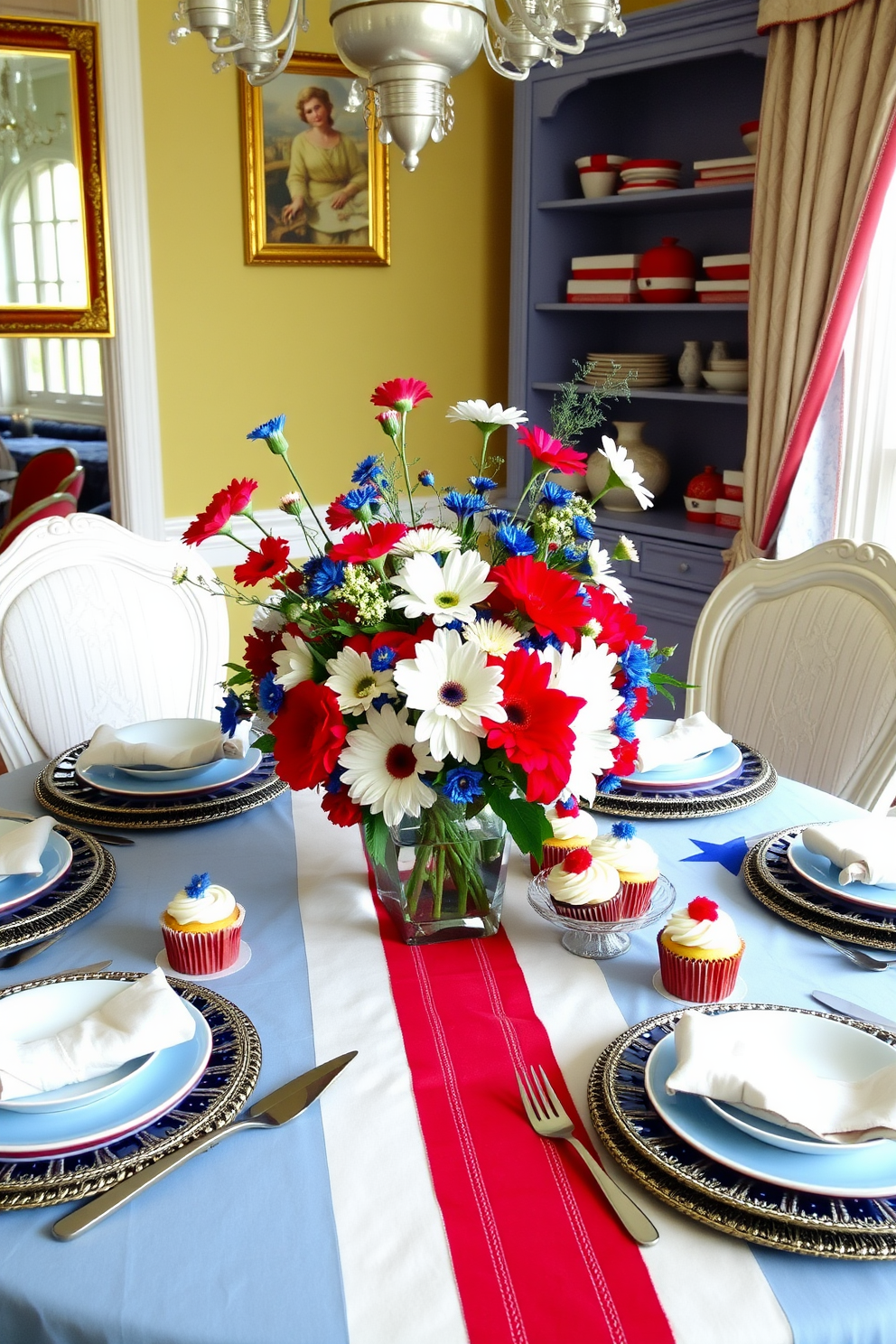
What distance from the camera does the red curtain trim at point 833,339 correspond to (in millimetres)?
2639

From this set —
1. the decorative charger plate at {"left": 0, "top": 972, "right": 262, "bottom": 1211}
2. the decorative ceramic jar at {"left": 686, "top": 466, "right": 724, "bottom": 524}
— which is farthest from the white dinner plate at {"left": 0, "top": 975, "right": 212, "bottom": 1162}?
the decorative ceramic jar at {"left": 686, "top": 466, "right": 724, "bottom": 524}

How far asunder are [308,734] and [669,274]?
269cm

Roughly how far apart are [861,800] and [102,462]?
6272 millimetres

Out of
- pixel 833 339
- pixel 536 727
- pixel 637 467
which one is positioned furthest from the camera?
pixel 637 467

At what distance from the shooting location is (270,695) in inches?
45.6

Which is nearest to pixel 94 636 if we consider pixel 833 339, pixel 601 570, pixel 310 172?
pixel 601 570

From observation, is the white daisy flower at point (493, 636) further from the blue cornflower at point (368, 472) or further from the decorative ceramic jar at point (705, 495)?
the decorative ceramic jar at point (705, 495)

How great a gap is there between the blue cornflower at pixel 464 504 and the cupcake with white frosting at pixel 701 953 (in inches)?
16.5

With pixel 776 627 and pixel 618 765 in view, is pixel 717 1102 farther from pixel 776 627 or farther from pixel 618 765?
pixel 776 627

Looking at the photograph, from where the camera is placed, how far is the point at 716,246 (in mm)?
3545

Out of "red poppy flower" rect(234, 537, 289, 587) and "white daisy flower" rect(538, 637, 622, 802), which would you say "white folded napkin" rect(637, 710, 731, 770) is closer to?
"white daisy flower" rect(538, 637, 622, 802)

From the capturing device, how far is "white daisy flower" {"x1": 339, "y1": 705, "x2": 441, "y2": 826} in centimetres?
107

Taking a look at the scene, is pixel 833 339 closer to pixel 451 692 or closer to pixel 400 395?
pixel 400 395

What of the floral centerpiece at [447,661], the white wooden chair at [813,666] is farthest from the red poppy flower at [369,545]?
the white wooden chair at [813,666]
